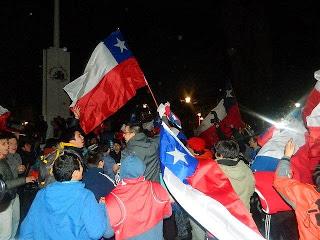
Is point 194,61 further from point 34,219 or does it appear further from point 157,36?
point 34,219

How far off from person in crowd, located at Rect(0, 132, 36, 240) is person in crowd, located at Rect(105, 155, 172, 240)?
1.22 m

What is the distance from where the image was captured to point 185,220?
5887 millimetres

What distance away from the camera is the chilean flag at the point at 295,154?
484 cm

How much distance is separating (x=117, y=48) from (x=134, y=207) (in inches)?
157

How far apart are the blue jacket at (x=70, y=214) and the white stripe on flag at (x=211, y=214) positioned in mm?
1185

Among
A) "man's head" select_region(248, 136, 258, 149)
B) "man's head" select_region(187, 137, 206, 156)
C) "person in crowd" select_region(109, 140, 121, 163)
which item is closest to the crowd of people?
"man's head" select_region(187, 137, 206, 156)

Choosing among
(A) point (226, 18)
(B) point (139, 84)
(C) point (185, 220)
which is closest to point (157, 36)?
(A) point (226, 18)

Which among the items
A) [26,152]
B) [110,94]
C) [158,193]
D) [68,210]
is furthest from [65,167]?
[26,152]

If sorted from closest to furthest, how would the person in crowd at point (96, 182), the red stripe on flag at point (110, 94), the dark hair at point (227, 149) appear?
1. the dark hair at point (227, 149)
2. the person in crowd at point (96, 182)
3. the red stripe on flag at point (110, 94)

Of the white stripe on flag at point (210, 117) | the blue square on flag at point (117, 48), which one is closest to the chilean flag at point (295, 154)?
the blue square on flag at point (117, 48)

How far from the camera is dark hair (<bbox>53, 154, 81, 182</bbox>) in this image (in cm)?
372

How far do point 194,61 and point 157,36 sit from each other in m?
3.21

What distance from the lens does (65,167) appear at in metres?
3.73

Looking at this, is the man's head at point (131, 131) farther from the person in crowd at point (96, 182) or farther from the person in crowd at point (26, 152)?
the person in crowd at point (26, 152)
